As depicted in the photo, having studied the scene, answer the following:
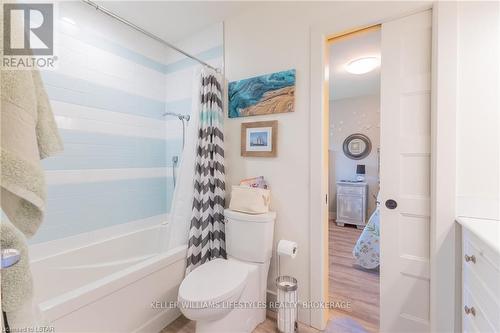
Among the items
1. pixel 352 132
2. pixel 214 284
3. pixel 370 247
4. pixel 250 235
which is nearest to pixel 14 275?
pixel 214 284

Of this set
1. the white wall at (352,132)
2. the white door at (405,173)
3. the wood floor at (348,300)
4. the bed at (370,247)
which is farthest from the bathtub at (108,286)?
the white wall at (352,132)

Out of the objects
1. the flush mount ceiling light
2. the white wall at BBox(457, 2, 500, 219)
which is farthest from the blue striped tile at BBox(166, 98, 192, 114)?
the white wall at BBox(457, 2, 500, 219)

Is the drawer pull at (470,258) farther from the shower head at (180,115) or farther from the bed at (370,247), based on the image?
the shower head at (180,115)

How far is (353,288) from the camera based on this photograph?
81.8 inches

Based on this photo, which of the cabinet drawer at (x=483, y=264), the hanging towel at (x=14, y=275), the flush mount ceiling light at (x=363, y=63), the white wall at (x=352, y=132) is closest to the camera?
the hanging towel at (x=14, y=275)

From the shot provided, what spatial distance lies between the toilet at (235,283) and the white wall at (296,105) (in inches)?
6.8

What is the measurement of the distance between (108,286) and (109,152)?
3.90ft

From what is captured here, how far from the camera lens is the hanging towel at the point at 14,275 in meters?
0.44

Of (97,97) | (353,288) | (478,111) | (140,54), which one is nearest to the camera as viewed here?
(478,111)

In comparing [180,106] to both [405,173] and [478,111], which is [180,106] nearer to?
[405,173]

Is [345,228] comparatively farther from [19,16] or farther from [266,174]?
[19,16]

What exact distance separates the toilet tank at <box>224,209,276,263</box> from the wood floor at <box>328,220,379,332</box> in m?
0.76

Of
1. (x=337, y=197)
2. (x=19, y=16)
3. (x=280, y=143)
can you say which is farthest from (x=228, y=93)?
(x=337, y=197)

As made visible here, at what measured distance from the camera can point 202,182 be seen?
6.00 feet
